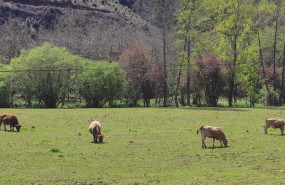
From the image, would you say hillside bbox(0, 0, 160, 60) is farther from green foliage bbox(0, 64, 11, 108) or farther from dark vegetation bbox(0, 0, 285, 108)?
green foliage bbox(0, 64, 11, 108)

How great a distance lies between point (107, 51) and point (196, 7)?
48.2 m

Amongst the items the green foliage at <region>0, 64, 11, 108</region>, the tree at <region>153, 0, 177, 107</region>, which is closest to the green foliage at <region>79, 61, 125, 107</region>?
the tree at <region>153, 0, 177, 107</region>

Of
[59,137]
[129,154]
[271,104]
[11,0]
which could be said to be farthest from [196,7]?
[11,0]

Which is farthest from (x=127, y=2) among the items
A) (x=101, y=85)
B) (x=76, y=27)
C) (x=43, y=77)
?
(x=43, y=77)

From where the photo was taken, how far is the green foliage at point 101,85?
6231cm

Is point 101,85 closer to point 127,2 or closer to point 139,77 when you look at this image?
point 139,77

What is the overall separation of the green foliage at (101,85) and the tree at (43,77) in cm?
241

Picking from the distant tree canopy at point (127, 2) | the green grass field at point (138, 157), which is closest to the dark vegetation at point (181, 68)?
the green grass field at point (138, 157)

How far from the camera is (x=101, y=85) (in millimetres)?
62250

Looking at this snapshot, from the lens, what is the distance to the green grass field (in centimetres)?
1525

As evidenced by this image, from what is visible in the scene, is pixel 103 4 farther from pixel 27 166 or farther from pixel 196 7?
pixel 27 166

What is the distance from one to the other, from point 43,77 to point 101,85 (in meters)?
7.97

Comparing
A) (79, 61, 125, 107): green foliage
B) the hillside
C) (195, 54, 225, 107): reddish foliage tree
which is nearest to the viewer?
(195, 54, 225, 107): reddish foliage tree

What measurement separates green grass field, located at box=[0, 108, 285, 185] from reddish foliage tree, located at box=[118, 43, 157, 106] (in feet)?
112
